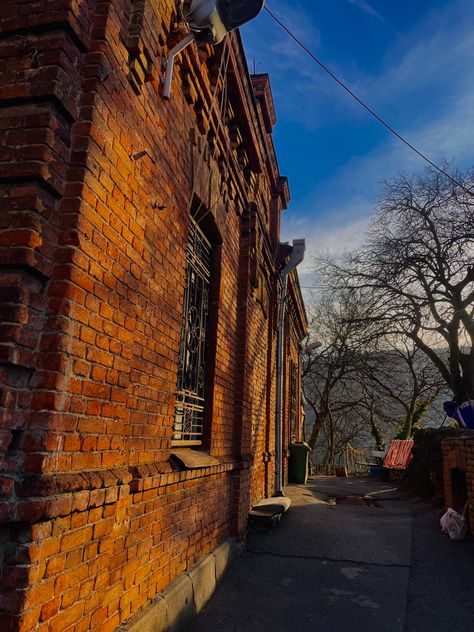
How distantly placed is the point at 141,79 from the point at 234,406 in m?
4.06

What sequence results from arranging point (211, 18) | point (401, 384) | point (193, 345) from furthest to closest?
point (401, 384), point (193, 345), point (211, 18)

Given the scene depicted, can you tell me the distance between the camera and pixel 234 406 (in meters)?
5.96

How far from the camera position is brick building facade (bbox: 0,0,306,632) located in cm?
197

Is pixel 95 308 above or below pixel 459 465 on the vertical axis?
above

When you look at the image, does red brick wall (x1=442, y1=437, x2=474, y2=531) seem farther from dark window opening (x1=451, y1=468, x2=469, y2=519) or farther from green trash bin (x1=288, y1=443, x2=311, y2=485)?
green trash bin (x1=288, y1=443, x2=311, y2=485)

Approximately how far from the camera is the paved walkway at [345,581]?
402 centimetres

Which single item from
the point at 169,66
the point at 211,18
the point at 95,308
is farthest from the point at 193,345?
the point at 211,18

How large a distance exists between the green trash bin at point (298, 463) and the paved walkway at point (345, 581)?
17.1 feet

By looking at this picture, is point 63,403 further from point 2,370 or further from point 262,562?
point 262,562

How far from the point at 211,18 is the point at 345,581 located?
213 inches

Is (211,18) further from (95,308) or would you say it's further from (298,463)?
(298,463)

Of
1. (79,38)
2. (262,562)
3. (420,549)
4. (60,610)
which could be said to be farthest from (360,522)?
(79,38)

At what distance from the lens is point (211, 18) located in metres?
3.21

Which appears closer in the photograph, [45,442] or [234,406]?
[45,442]
